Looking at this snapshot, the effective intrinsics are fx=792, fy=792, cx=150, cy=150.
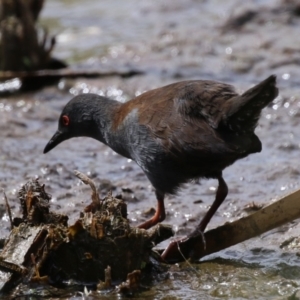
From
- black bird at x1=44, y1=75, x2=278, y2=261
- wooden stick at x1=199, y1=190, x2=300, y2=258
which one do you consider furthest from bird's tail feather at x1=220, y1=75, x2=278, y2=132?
wooden stick at x1=199, y1=190, x2=300, y2=258

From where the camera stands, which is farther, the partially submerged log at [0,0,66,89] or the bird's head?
the partially submerged log at [0,0,66,89]

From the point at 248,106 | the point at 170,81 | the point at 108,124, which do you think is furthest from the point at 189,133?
the point at 170,81

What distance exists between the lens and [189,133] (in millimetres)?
5547

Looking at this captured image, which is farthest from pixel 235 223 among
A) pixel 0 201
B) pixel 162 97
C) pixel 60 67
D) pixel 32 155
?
pixel 60 67

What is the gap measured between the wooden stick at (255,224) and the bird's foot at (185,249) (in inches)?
1.7

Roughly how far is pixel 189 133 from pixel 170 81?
4.68 m

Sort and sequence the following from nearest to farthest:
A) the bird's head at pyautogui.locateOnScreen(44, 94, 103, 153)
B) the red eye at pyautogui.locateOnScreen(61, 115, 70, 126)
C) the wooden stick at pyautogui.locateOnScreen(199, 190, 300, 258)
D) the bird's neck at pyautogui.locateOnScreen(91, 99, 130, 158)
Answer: the wooden stick at pyautogui.locateOnScreen(199, 190, 300, 258) → the bird's neck at pyautogui.locateOnScreen(91, 99, 130, 158) → the bird's head at pyautogui.locateOnScreen(44, 94, 103, 153) → the red eye at pyautogui.locateOnScreen(61, 115, 70, 126)

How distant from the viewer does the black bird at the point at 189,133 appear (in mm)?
5406

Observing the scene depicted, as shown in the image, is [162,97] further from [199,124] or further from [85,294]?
[85,294]

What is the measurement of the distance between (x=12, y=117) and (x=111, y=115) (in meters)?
2.86

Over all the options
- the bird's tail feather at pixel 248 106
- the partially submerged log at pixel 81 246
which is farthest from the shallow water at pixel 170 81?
the bird's tail feather at pixel 248 106

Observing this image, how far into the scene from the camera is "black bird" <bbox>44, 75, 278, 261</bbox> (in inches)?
213

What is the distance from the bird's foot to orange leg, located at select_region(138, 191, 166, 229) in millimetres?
526

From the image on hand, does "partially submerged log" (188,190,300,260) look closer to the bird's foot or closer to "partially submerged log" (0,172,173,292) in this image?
the bird's foot
